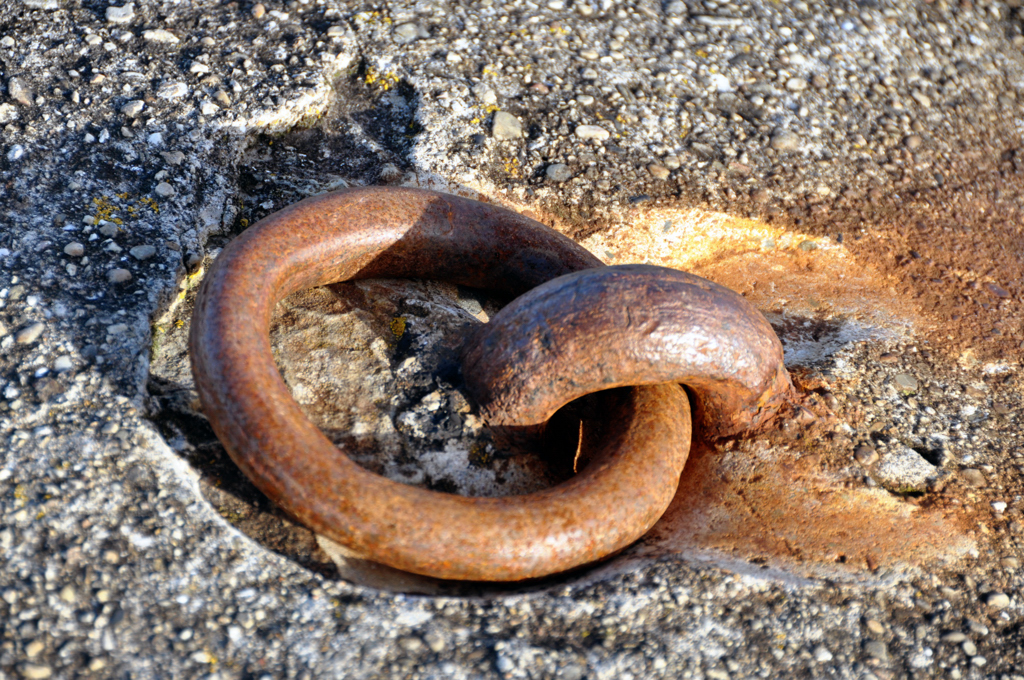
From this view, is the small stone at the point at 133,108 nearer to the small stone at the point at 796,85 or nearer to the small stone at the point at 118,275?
the small stone at the point at 118,275

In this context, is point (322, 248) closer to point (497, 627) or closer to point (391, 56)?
point (497, 627)

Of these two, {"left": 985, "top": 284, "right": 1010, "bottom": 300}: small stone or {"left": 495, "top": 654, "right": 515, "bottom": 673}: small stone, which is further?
{"left": 985, "top": 284, "right": 1010, "bottom": 300}: small stone

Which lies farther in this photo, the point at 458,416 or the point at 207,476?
the point at 458,416

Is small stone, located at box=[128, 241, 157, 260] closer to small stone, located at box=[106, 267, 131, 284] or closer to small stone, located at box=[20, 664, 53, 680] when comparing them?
small stone, located at box=[106, 267, 131, 284]

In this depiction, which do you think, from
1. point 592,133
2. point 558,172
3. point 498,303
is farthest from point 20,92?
point 592,133

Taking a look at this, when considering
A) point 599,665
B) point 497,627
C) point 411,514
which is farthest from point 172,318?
point 599,665

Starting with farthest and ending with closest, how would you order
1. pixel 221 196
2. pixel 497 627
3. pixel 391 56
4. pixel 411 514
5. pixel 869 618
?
pixel 391 56
pixel 221 196
pixel 869 618
pixel 497 627
pixel 411 514

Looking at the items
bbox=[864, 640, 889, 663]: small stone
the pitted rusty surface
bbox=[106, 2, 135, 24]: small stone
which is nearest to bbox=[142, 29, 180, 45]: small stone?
bbox=[106, 2, 135, 24]: small stone
